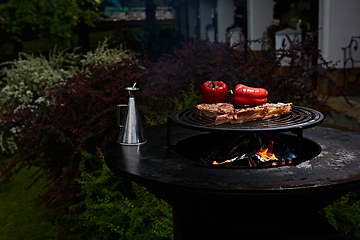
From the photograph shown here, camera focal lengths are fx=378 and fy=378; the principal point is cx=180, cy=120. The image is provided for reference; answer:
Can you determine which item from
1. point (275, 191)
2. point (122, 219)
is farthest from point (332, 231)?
point (122, 219)

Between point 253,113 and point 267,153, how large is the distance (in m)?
0.45

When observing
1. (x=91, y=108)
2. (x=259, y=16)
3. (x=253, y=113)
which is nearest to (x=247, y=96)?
(x=253, y=113)

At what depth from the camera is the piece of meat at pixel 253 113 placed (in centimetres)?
228

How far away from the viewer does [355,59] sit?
728 cm

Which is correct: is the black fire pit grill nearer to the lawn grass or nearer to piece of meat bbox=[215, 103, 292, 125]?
piece of meat bbox=[215, 103, 292, 125]

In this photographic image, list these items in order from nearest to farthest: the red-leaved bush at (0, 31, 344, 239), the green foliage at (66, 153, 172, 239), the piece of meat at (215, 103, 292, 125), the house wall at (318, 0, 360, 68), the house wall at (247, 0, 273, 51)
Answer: the piece of meat at (215, 103, 292, 125)
the green foliage at (66, 153, 172, 239)
the red-leaved bush at (0, 31, 344, 239)
the house wall at (318, 0, 360, 68)
the house wall at (247, 0, 273, 51)

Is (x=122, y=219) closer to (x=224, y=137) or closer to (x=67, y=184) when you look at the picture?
(x=67, y=184)

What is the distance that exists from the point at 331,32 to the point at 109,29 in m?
38.5

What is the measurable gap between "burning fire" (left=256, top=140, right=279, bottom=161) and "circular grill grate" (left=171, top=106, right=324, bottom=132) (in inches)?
11.9

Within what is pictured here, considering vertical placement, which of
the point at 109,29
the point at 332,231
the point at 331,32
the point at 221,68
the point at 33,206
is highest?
the point at 109,29

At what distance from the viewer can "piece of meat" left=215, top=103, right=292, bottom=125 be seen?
228cm

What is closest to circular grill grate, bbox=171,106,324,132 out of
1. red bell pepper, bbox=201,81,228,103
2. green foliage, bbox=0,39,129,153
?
red bell pepper, bbox=201,81,228,103

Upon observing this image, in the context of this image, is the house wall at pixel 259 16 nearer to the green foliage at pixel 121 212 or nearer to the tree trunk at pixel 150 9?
the green foliage at pixel 121 212

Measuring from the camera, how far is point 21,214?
483 centimetres
